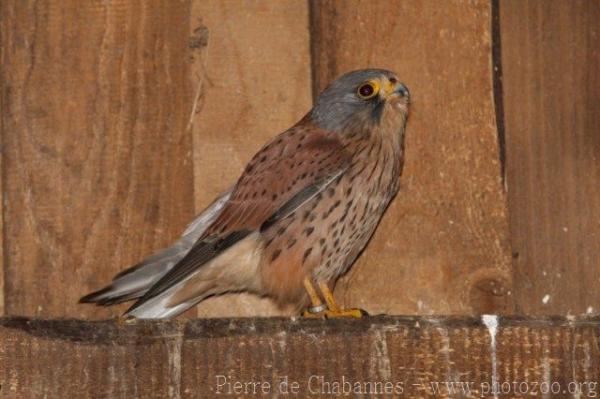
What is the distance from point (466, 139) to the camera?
355cm

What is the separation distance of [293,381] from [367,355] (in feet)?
0.58

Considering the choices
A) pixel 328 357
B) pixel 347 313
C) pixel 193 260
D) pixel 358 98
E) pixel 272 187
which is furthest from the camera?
pixel 358 98

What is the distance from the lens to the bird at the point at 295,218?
348cm

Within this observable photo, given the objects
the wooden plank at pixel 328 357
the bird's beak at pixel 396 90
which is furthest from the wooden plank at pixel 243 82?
the wooden plank at pixel 328 357

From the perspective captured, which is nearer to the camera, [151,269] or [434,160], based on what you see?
[151,269]

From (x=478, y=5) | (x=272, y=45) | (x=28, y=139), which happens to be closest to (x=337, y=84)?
(x=272, y=45)

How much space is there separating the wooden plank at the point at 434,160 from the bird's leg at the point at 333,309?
0.23ft

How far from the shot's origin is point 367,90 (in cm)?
359

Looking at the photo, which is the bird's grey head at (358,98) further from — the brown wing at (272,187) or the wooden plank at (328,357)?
the wooden plank at (328,357)

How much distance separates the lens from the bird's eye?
11.7ft

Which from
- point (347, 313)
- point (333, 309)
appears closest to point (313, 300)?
point (333, 309)

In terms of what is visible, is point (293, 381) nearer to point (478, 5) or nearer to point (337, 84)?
point (337, 84)

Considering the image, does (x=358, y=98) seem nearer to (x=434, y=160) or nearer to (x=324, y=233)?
(x=434, y=160)

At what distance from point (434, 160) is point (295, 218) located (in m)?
0.44
